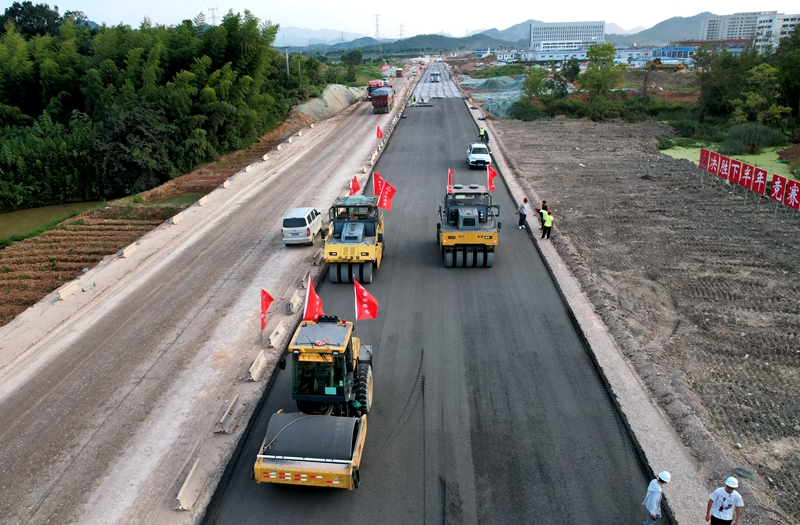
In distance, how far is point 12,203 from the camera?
1495 inches

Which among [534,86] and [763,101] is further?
[534,86]

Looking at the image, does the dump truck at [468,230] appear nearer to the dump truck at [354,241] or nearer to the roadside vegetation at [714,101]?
the dump truck at [354,241]

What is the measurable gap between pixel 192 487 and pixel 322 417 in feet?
9.33

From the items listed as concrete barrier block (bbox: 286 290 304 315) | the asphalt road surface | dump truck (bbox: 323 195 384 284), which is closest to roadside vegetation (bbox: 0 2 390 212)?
dump truck (bbox: 323 195 384 284)

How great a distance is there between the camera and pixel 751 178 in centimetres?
2778

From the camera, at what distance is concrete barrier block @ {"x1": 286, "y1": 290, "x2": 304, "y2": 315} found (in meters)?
18.1

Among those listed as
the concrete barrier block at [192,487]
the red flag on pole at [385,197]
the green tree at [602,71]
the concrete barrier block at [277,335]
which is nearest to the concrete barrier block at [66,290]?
the concrete barrier block at [277,335]

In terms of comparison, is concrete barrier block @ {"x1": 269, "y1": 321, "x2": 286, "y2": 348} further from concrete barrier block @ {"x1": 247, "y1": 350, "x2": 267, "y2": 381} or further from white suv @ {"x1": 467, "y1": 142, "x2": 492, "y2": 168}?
white suv @ {"x1": 467, "y1": 142, "x2": 492, "y2": 168}

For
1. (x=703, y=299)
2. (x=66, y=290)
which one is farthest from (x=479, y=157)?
(x=66, y=290)

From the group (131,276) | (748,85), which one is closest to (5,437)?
(131,276)

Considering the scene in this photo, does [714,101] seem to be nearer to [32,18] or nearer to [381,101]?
[381,101]

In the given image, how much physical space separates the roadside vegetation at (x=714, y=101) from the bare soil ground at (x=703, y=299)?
39.7 feet

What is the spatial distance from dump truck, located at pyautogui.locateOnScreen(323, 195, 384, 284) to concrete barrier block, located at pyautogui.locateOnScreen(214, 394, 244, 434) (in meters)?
7.21

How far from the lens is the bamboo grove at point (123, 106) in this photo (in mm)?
38844
